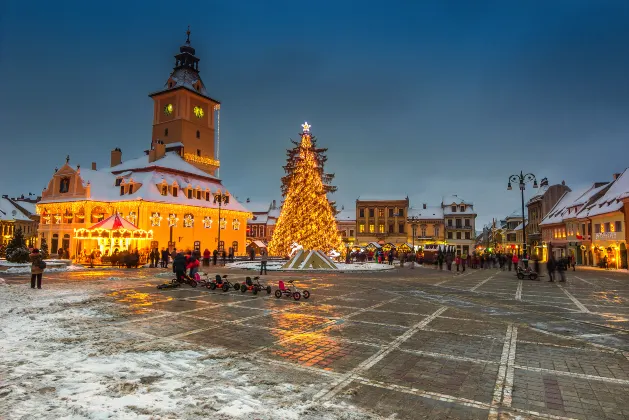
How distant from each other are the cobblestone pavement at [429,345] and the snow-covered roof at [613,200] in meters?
30.7

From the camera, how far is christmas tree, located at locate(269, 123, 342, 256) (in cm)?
3619

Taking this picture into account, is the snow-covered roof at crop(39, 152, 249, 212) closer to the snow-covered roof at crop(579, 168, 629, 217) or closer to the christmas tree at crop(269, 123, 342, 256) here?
the christmas tree at crop(269, 123, 342, 256)

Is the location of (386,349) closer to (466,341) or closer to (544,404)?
(466,341)

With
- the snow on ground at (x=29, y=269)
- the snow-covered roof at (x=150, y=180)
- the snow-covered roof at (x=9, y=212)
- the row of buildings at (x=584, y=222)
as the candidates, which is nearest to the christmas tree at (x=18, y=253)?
the snow on ground at (x=29, y=269)

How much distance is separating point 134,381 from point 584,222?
54694 millimetres

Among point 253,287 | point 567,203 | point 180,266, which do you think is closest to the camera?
point 253,287

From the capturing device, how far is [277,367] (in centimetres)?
661

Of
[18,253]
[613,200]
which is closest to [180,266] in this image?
[18,253]

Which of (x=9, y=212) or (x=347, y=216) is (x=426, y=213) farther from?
(x=9, y=212)

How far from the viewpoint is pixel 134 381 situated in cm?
579

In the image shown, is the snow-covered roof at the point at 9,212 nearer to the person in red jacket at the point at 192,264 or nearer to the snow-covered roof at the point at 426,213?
the person in red jacket at the point at 192,264

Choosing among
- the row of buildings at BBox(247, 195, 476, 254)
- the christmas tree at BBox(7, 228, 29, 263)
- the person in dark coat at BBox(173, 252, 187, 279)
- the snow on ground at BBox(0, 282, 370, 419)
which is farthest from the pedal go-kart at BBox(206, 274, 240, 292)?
the row of buildings at BBox(247, 195, 476, 254)

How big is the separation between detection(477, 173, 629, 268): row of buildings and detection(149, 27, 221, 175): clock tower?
4665 centimetres

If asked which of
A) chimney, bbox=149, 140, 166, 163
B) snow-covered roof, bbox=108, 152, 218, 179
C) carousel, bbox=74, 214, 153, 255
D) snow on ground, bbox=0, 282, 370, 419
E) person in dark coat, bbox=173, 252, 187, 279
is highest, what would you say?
chimney, bbox=149, 140, 166, 163
